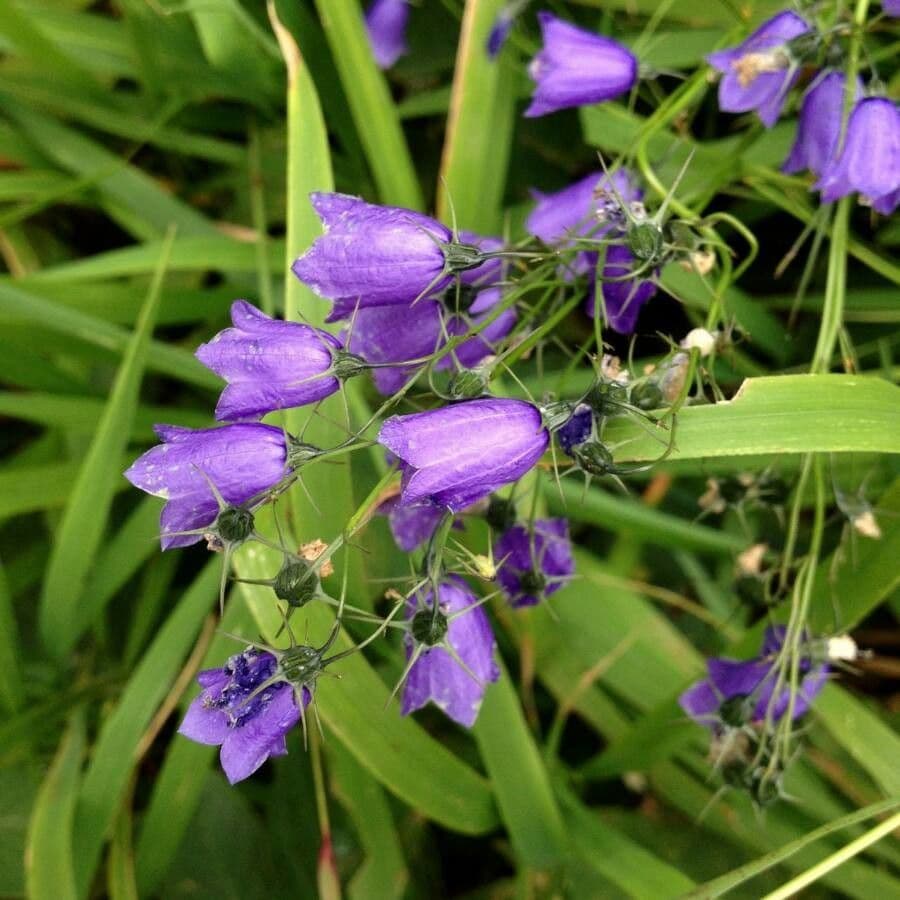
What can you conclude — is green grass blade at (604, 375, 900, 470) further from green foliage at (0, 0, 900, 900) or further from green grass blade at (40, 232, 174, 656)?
green grass blade at (40, 232, 174, 656)

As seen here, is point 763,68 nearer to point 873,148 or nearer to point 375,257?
point 873,148

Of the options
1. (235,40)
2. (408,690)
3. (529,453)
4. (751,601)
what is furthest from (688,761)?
(235,40)

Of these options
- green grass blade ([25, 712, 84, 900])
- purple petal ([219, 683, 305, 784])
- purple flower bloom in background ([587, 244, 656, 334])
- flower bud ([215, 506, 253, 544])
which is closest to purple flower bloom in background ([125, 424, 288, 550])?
flower bud ([215, 506, 253, 544])

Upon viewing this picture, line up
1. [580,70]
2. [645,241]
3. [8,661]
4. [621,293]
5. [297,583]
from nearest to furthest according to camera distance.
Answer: [297,583]
[645,241]
[621,293]
[580,70]
[8,661]

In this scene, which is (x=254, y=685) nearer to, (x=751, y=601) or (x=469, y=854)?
(x=751, y=601)

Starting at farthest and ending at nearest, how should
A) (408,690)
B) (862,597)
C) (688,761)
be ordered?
1. (688,761)
2. (862,597)
3. (408,690)

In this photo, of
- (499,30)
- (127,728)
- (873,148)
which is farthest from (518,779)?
(499,30)
